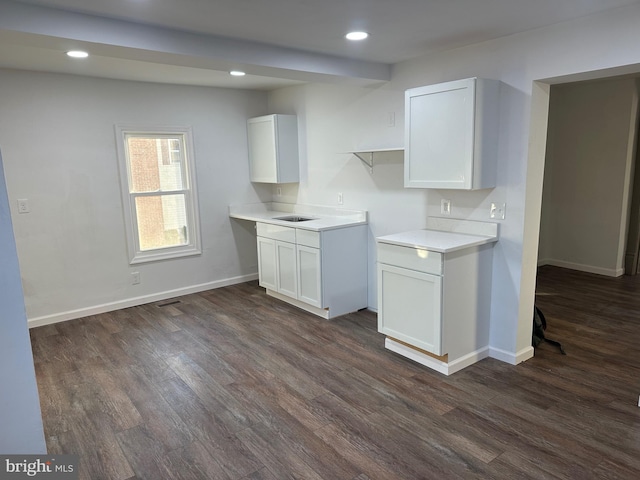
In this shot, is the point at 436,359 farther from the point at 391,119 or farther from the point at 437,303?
the point at 391,119

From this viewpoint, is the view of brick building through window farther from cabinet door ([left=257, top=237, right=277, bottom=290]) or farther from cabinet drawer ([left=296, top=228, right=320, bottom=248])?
cabinet drawer ([left=296, top=228, right=320, bottom=248])

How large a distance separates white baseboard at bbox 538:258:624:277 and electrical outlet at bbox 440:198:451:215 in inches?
127

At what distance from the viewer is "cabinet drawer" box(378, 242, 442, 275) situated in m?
2.85

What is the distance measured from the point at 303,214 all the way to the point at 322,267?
116cm

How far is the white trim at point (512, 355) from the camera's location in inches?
122

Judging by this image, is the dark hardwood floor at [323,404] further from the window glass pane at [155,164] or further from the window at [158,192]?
the window glass pane at [155,164]

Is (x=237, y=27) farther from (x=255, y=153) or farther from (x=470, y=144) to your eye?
(x=255, y=153)

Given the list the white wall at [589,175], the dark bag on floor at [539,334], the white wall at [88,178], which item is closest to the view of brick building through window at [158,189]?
the white wall at [88,178]

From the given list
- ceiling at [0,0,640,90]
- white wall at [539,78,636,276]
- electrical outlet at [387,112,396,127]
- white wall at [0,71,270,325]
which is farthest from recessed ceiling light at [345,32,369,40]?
white wall at [539,78,636,276]

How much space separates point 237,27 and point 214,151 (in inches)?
99.9

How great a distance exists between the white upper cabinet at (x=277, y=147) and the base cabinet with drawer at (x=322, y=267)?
0.72 meters

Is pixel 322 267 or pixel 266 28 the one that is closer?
pixel 266 28

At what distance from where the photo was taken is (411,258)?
3.01 meters

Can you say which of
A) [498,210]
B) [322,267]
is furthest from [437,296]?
[322,267]
